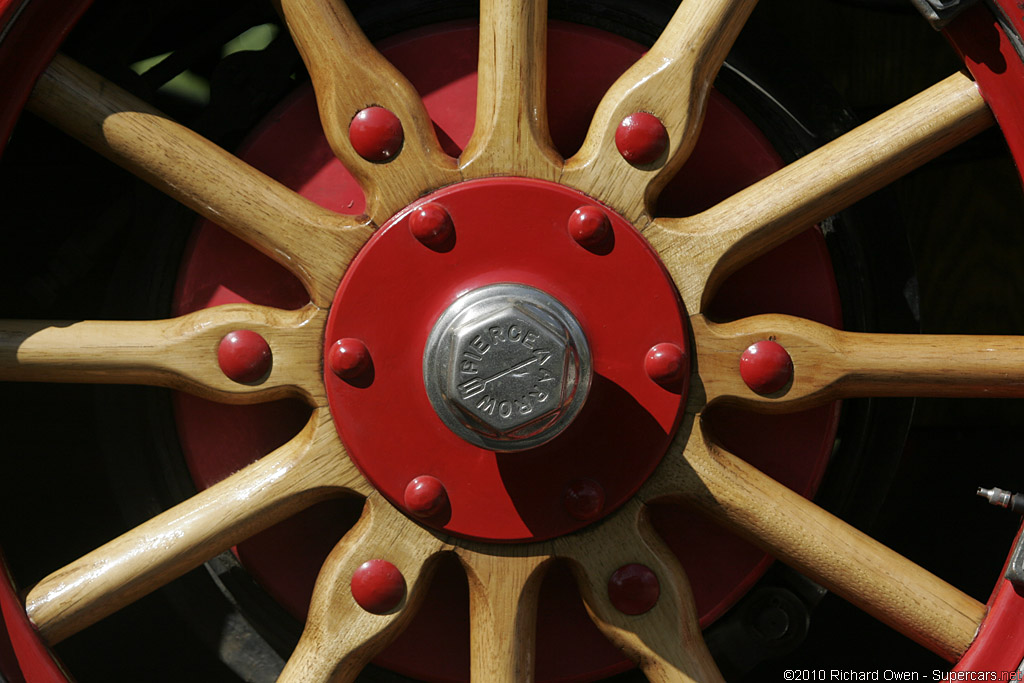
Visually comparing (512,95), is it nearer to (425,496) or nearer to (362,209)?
(362,209)

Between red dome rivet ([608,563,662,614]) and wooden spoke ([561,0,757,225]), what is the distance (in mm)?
260

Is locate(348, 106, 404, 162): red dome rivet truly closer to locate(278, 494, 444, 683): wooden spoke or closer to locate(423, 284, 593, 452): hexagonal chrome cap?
locate(423, 284, 593, 452): hexagonal chrome cap

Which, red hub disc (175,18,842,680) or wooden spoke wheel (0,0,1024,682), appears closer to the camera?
wooden spoke wheel (0,0,1024,682)

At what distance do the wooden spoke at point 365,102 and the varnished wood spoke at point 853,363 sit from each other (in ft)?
0.77

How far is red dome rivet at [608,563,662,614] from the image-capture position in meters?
0.64

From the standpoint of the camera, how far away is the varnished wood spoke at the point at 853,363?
0.64 metres

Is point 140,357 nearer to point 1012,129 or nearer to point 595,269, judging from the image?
point 595,269

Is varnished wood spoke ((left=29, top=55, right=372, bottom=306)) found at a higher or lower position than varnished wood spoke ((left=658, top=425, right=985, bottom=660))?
higher

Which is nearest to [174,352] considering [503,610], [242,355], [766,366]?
[242,355]

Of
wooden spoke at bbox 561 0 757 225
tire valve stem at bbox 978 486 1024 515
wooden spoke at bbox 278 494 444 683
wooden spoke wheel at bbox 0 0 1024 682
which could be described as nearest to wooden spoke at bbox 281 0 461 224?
wooden spoke wheel at bbox 0 0 1024 682

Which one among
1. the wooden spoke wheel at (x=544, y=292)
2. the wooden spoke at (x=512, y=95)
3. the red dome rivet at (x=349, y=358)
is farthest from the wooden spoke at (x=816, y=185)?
the red dome rivet at (x=349, y=358)

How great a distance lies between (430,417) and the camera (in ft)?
2.09

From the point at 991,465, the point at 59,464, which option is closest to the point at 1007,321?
the point at 991,465

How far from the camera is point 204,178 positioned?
64 cm
